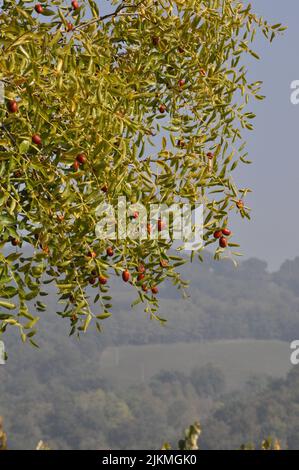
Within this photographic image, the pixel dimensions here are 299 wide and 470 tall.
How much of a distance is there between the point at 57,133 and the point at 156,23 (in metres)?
2.66

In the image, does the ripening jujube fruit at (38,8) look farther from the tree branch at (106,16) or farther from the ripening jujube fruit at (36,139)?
the ripening jujube fruit at (36,139)

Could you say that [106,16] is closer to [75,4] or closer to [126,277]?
[75,4]

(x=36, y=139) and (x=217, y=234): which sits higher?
(x=36, y=139)

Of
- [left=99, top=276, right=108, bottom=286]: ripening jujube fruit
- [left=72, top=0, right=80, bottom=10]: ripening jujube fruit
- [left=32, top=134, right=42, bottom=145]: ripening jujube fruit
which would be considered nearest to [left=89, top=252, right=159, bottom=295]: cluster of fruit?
[left=99, top=276, right=108, bottom=286]: ripening jujube fruit

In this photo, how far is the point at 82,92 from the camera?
27.9ft

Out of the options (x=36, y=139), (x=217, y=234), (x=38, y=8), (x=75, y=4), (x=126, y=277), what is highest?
(x=75, y=4)

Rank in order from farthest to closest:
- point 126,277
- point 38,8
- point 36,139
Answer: point 38,8
point 126,277
point 36,139

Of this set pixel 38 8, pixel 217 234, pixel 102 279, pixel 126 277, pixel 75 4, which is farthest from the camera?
pixel 75 4

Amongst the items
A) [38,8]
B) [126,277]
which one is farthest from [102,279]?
[38,8]

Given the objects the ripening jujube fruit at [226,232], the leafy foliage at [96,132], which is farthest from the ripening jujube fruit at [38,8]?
the ripening jujube fruit at [226,232]

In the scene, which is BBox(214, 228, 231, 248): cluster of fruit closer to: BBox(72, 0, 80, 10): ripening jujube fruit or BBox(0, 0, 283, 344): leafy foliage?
BBox(0, 0, 283, 344): leafy foliage

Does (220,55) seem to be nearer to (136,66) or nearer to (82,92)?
(136,66)
